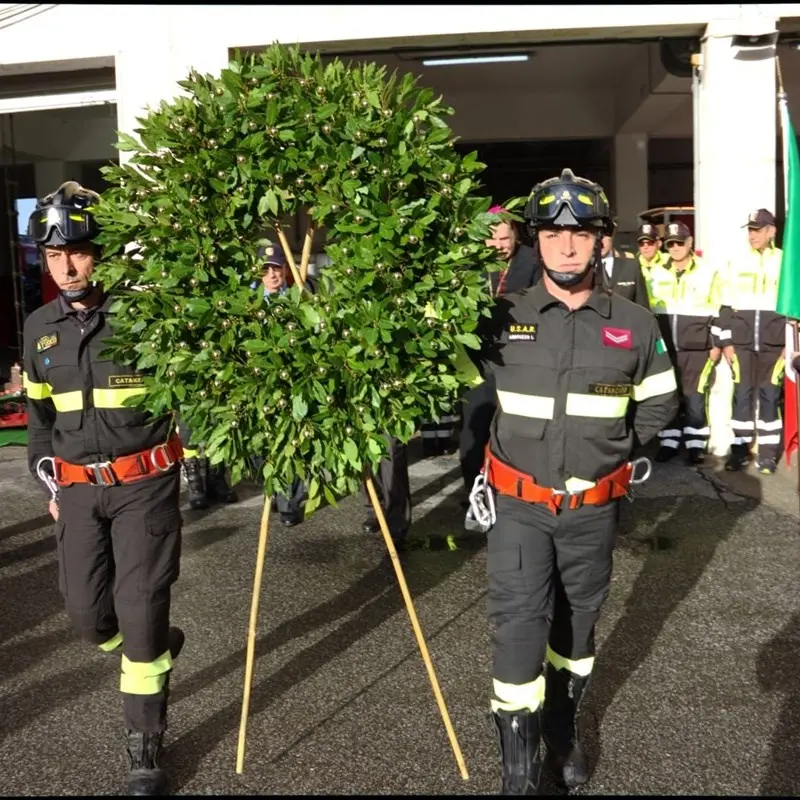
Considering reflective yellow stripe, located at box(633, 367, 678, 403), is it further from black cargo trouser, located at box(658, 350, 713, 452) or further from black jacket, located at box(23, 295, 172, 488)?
black cargo trouser, located at box(658, 350, 713, 452)

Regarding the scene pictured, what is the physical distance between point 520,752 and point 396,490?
3.25m

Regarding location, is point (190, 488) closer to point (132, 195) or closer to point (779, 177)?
point (132, 195)

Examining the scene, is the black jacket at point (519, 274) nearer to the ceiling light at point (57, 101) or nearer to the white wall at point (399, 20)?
the white wall at point (399, 20)

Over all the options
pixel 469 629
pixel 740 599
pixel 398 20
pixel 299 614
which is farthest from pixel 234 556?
pixel 398 20

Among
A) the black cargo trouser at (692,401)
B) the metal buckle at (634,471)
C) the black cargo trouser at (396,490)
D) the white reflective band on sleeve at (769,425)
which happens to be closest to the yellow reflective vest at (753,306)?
the black cargo trouser at (692,401)

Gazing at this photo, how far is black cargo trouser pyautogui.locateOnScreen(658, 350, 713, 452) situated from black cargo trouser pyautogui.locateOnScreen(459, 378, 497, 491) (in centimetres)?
296

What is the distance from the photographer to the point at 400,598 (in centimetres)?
566

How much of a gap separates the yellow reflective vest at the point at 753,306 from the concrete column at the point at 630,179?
25.7ft

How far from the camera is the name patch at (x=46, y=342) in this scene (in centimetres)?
386

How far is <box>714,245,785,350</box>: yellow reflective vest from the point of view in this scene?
8.76 metres

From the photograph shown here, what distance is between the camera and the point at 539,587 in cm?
335

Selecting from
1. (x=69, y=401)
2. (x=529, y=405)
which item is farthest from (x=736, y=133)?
(x=69, y=401)

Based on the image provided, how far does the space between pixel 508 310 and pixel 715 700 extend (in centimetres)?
205

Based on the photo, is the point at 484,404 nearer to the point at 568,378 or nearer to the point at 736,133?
the point at 568,378
